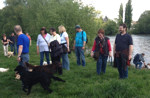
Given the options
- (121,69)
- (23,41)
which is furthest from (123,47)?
(23,41)

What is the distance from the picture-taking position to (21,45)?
178 inches

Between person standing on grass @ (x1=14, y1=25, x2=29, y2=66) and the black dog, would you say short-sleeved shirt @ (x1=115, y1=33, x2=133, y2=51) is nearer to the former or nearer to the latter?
the black dog

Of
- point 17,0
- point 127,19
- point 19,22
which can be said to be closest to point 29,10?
point 19,22

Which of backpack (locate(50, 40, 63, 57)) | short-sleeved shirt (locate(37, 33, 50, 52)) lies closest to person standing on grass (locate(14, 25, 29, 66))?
backpack (locate(50, 40, 63, 57))

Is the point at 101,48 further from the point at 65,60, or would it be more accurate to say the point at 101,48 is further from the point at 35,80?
the point at 35,80

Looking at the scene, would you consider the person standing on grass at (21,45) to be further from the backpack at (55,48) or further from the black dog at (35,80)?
the backpack at (55,48)

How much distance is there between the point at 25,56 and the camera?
15.7 feet

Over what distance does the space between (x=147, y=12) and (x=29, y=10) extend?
57523mm

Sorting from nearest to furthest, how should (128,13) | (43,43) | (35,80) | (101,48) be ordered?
(35,80)
(101,48)
(43,43)
(128,13)

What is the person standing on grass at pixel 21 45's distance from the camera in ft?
14.9

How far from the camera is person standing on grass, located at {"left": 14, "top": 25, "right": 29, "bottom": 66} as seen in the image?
453cm

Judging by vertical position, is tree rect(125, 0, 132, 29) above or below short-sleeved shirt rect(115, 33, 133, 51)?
above

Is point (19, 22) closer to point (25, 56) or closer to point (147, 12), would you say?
point (25, 56)

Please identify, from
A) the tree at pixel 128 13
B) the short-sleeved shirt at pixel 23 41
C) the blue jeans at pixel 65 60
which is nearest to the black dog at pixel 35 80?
the short-sleeved shirt at pixel 23 41
